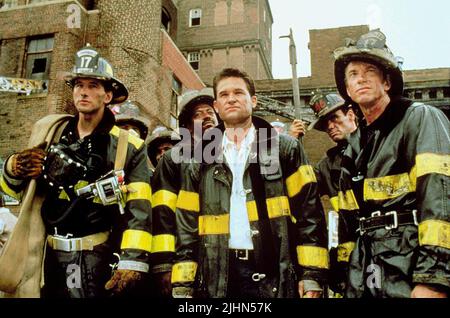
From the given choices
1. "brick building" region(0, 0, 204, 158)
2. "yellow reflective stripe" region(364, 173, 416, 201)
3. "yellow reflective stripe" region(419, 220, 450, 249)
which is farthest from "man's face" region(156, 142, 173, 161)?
"brick building" region(0, 0, 204, 158)

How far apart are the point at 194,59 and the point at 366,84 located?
32752 millimetres

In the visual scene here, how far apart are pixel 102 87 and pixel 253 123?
149cm

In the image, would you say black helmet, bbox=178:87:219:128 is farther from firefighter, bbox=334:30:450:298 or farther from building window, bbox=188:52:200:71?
building window, bbox=188:52:200:71

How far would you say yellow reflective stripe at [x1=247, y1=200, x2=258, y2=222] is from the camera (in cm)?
310

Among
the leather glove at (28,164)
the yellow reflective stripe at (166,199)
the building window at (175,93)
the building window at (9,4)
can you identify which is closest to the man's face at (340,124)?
the yellow reflective stripe at (166,199)

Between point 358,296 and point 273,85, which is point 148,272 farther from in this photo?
point 273,85

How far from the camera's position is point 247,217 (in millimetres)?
3148

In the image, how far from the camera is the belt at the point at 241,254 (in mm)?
3031

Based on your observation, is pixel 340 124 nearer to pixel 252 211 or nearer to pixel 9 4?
pixel 252 211

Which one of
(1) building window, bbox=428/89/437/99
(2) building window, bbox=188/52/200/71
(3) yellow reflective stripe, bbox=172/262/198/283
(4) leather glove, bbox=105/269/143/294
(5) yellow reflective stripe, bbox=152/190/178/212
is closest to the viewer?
(4) leather glove, bbox=105/269/143/294

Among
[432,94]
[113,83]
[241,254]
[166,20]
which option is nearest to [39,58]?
[166,20]

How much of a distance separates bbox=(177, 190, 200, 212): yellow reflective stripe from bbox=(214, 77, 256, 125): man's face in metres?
0.71

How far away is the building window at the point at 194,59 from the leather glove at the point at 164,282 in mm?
32103

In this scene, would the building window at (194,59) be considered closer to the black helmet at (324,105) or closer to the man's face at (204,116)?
the black helmet at (324,105)
